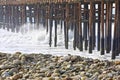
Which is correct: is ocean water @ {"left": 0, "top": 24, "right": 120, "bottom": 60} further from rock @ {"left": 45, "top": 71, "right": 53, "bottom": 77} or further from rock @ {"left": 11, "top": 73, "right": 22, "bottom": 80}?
rock @ {"left": 11, "top": 73, "right": 22, "bottom": 80}

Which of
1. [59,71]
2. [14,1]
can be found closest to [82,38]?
[59,71]

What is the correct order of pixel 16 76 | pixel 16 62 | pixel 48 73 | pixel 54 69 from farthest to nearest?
pixel 16 62
pixel 54 69
pixel 48 73
pixel 16 76

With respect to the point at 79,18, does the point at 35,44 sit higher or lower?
lower

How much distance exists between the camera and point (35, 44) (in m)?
23.1

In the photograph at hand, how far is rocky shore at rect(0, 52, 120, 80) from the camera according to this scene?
8.64m

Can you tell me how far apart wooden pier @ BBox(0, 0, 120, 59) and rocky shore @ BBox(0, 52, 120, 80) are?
17.6ft

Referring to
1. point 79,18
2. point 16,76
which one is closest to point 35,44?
point 79,18

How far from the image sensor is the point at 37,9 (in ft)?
84.3

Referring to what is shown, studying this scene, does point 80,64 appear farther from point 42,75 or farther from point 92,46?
point 92,46

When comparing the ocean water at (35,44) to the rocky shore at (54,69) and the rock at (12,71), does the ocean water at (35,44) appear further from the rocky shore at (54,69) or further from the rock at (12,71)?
the rock at (12,71)

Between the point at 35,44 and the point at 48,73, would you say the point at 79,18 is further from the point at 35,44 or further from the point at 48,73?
the point at 48,73

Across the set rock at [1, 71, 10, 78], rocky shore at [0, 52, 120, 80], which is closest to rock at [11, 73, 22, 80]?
rocky shore at [0, 52, 120, 80]

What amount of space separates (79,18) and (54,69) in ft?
29.7

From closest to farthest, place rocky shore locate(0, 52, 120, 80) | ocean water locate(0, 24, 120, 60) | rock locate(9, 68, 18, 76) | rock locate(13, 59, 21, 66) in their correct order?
1. rocky shore locate(0, 52, 120, 80)
2. rock locate(9, 68, 18, 76)
3. rock locate(13, 59, 21, 66)
4. ocean water locate(0, 24, 120, 60)
